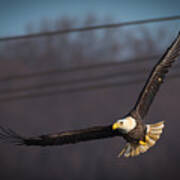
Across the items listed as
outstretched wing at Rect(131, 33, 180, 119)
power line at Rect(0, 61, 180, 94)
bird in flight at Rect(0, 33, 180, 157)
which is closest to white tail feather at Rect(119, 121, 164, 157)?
bird in flight at Rect(0, 33, 180, 157)

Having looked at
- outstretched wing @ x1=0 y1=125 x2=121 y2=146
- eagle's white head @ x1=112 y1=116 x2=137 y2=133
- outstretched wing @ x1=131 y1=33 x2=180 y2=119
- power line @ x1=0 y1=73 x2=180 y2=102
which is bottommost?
power line @ x1=0 y1=73 x2=180 y2=102

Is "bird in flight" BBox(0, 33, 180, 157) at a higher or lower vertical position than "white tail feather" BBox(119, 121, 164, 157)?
higher

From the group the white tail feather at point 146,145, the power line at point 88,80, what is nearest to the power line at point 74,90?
the power line at point 88,80

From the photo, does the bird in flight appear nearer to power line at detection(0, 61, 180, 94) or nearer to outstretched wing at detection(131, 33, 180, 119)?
outstretched wing at detection(131, 33, 180, 119)

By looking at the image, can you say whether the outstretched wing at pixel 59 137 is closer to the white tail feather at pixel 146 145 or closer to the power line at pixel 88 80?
the white tail feather at pixel 146 145

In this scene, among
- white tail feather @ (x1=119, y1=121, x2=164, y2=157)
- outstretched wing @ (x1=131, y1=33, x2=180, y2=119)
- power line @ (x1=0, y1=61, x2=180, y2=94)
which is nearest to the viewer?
outstretched wing @ (x1=131, y1=33, x2=180, y2=119)

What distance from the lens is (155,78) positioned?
5215 millimetres

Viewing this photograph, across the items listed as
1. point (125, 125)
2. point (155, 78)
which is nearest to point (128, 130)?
point (125, 125)

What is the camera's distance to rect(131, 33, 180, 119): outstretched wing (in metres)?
5.18

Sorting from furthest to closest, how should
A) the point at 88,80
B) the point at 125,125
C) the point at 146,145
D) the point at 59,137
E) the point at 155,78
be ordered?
1. the point at 88,80
2. the point at 146,145
3. the point at 155,78
4. the point at 59,137
5. the point at 125,125

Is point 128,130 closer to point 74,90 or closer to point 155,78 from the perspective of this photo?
point 155,78

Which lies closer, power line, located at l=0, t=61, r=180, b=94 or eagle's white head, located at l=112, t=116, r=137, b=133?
eagle's white head, located at l=112, t=116, r=137, b=133

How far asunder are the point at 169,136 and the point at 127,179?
5.60ft

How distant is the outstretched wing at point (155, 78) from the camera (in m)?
5.18
